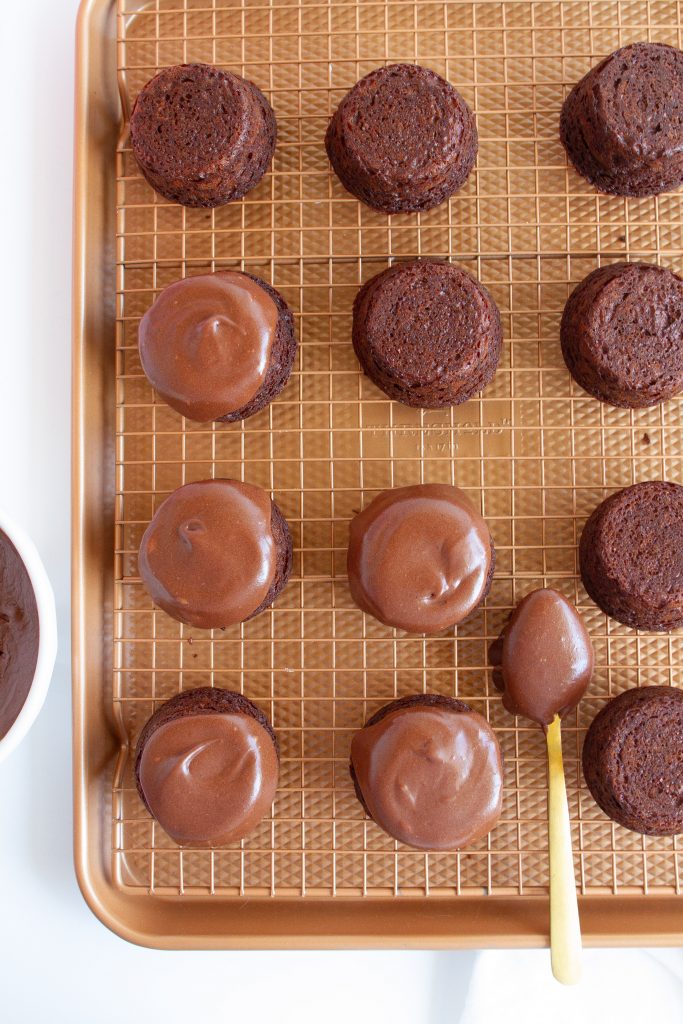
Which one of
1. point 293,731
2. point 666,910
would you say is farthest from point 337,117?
point 666,910

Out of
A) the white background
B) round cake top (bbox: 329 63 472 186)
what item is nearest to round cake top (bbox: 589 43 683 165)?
round cake top (bbox: 329 63 472 186)

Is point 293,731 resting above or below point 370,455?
below

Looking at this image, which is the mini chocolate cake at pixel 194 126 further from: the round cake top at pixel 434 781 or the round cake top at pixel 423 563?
the round cake top at pixel 434 781

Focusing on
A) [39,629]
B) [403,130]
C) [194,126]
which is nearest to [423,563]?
[39,629]

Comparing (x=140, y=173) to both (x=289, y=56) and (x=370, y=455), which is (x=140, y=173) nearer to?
(x=289, y=56)

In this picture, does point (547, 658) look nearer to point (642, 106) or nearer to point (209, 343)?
point (209, 343)

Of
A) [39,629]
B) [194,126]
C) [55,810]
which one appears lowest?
[55,810]

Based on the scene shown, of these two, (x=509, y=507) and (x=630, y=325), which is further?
(x=509, y=507)
